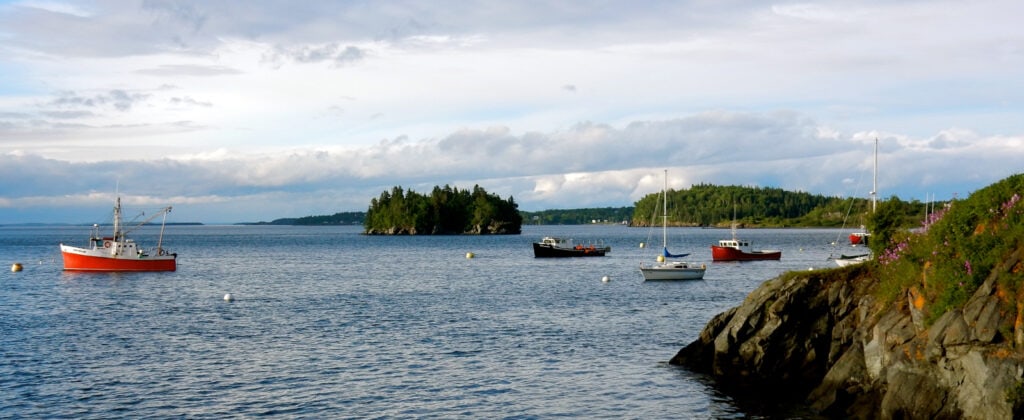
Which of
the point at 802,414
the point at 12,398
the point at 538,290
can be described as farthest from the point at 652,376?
the point at 538,290

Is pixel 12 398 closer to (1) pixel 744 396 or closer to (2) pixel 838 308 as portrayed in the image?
(1) pixel 744 396

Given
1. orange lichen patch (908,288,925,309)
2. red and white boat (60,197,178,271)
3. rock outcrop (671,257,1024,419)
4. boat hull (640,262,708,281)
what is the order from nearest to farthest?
1. rock outcrop (671,257,1024,419)
2. orange lichen patch (908,288,925,309)
3. boat hull (640,262,708,281)
4. red and white boat (60,197,178,271)

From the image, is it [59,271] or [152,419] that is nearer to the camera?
[152,419]

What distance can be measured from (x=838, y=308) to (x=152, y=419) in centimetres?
2447

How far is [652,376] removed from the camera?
34875mm

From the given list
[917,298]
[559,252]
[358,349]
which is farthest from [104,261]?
[917,298]

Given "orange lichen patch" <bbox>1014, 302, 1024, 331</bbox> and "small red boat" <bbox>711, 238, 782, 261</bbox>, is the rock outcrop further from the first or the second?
"small red boat" <bbox>711, 238, 782, 261</bbox>

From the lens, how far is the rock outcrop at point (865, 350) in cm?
2423

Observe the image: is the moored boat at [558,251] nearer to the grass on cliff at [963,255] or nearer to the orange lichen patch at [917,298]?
the grass on cliff at [963,255]

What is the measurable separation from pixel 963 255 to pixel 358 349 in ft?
86.0

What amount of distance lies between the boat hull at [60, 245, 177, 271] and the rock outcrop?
79.0m

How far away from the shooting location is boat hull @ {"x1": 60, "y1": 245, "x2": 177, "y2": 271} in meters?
98.2

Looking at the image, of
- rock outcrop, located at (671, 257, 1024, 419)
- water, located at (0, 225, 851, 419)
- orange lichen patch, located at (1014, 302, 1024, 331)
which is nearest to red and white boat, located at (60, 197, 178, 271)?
water, located at (0, 225, 851, 419)

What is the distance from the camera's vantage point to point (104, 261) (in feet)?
322
